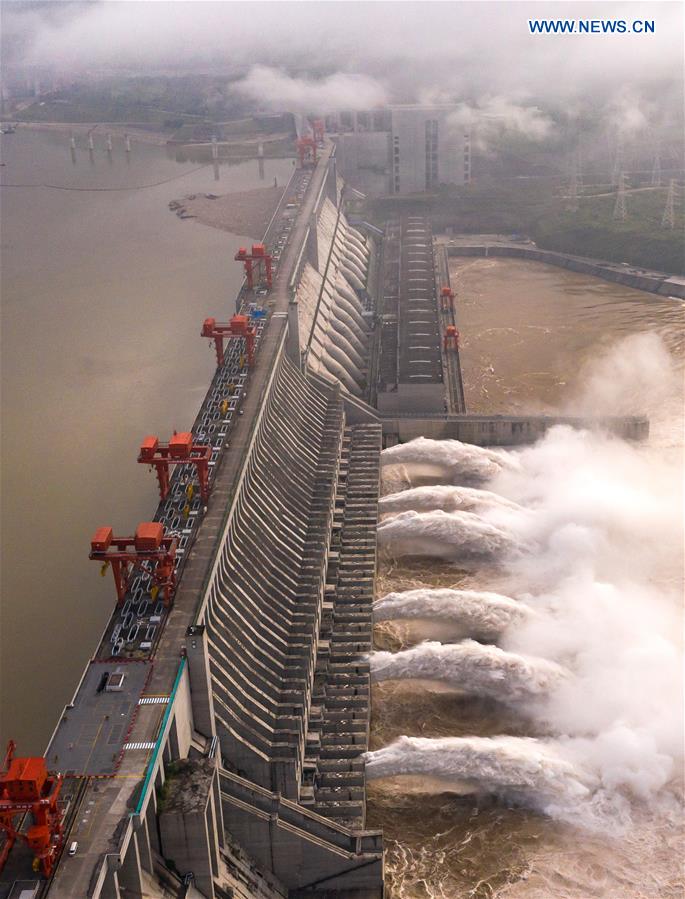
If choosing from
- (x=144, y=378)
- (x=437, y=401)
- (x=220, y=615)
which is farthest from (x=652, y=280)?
(x=220, y=615)

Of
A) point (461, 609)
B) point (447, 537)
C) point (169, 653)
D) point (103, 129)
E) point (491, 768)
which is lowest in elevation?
point (491, 768)

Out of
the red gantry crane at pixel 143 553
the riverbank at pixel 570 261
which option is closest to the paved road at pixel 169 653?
the red gantry crane at pixel 143 553

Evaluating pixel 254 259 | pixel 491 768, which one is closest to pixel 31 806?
pixel 491 768

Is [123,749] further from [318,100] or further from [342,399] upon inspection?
[318,100]

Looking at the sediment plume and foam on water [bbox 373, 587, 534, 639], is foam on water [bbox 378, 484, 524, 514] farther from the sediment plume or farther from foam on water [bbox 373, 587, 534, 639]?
the sediment plume

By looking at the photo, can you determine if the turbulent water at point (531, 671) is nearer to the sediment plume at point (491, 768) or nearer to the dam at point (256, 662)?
the sediment plume at point (491, 768)

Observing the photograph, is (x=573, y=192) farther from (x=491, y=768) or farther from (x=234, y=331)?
(x=491, y=768)
